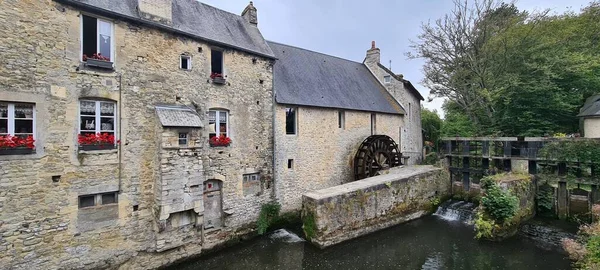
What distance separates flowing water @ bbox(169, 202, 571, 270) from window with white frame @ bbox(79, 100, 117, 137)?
3920 millimetres

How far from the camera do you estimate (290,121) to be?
1057 cm

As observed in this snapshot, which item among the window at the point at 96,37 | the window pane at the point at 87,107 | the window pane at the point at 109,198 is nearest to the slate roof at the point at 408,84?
the window at the point at 96,37

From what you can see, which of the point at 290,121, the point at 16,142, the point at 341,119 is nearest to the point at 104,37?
the point at 16,142

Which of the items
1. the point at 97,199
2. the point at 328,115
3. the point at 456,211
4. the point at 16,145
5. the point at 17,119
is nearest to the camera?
the point at 16,145

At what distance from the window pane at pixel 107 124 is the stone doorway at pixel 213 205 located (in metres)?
2.79

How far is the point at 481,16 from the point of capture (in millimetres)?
13672

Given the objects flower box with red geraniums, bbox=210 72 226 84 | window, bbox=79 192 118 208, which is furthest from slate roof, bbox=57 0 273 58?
window, bbox=79 192 118 208

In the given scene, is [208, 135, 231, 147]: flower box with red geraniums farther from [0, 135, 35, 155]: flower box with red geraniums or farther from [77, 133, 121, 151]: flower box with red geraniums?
[0, 135, 35, 155]: flower box with red geraniums

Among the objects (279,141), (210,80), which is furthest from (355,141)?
(210,80)

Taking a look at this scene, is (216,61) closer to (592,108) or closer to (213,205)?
(213,205)

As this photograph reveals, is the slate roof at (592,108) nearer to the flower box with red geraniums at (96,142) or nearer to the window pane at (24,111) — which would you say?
the flower box with red geraniums at (96,142)

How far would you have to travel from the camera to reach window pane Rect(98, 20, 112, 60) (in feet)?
21.1

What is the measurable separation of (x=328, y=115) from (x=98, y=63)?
8009 millimetres

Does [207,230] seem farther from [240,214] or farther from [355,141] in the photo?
[355,141]
